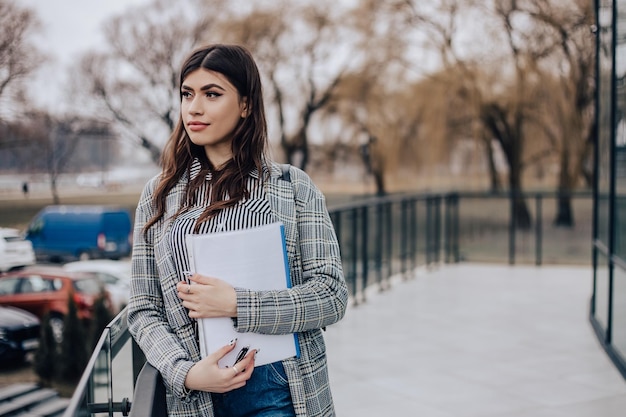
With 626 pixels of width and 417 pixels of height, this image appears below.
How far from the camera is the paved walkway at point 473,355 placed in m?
4.00

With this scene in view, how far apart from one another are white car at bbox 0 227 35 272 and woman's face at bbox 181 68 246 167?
24812 millimetres

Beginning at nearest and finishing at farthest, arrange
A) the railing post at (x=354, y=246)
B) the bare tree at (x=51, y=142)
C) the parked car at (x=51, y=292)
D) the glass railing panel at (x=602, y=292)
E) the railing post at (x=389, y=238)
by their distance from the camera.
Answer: the glass railing panel at (x=602, y=292) → the railing post at (x=354, y=246) → the railing post at (x=389, y=238) → the parked car at (x=51, y=292) → the bare tree at (x=51, y=142)

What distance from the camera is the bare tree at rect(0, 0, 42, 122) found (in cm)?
2398

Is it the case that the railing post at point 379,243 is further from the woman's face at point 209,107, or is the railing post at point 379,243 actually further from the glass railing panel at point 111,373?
the woman's face at point 209,107

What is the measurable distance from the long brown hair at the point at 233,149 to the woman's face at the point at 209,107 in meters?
0.02

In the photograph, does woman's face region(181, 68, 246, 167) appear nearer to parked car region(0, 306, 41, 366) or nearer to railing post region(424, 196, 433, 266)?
railing post region(424, 196, 433, 266)

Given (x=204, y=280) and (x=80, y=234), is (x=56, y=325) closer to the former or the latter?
(x=80, y=234)

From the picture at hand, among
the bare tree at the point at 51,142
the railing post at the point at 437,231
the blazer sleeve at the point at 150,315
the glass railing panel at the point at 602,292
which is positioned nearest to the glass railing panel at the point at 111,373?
the blazer sleeve at the point at 150,315

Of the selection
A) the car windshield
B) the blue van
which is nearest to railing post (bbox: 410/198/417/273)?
the car windshield

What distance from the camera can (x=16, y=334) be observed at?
66.6ft

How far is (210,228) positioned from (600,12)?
4.90 m

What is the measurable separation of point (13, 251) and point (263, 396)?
25.3m

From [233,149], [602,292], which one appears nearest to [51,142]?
[602,292]

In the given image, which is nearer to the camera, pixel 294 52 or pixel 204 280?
pixel 204 280
